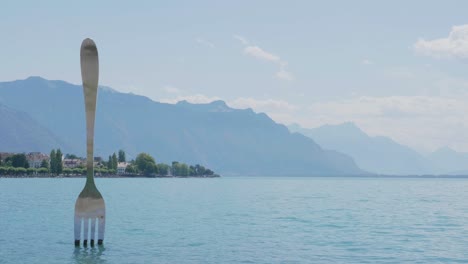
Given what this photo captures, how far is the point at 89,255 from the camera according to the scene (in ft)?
129

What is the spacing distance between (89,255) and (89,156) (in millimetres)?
6004

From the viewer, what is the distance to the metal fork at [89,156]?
3594cm

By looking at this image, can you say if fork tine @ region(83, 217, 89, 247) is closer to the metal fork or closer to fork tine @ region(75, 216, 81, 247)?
the metal fork

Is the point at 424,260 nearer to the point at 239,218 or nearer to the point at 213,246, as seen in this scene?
the point at 213,246

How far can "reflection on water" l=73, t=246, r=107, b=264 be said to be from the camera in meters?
37.9

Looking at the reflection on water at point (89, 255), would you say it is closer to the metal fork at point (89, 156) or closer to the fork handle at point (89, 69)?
the metal fork at point (89, 156)

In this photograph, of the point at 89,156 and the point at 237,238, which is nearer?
the point at 89,156

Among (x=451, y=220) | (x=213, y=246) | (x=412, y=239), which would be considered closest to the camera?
(x=213, y=246)

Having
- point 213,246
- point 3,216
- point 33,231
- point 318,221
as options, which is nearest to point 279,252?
point 213,246

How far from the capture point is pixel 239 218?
7269 centimetres

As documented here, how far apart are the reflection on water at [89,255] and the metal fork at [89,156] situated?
0.45 meters

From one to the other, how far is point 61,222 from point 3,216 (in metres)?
9.35

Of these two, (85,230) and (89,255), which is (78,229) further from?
(89,255)

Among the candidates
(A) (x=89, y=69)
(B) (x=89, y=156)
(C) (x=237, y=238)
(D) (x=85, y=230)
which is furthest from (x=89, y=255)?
(C) (x=237, y=238)
